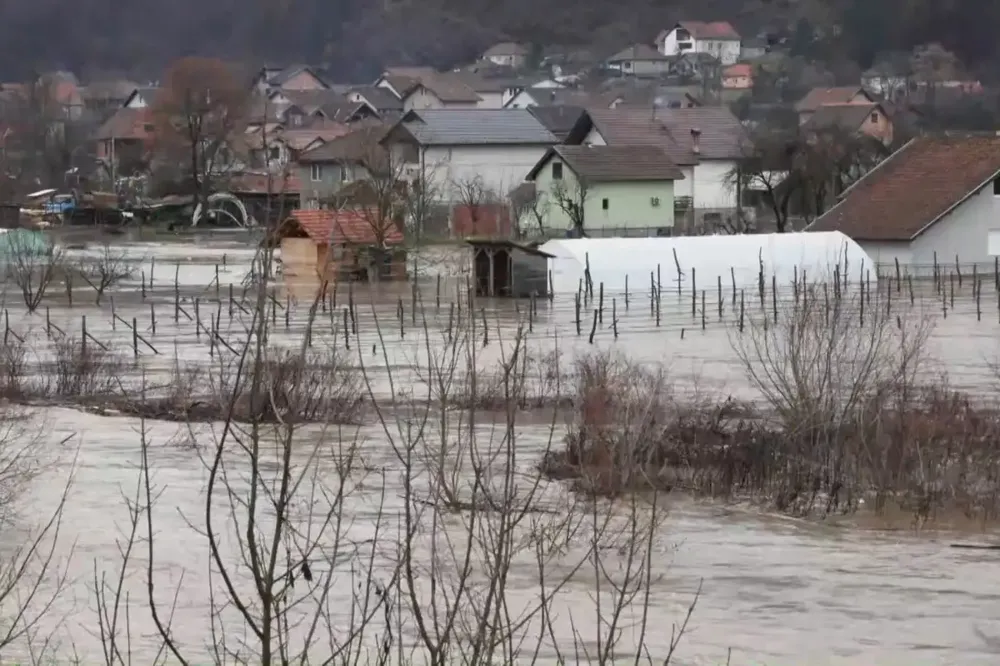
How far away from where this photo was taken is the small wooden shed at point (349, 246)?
134 ft

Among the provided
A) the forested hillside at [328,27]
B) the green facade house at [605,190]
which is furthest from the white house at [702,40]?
the green facade house at [605,190]

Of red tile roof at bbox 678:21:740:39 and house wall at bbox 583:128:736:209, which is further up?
red tile roof at bbox 678:21:740:39

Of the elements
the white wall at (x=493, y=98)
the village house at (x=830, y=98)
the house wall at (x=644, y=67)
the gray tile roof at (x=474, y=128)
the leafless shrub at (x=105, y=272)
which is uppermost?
the house wall at (x=644, y=67)

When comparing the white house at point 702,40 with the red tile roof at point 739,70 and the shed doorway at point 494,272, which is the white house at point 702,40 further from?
the shed doorway at point 494,272

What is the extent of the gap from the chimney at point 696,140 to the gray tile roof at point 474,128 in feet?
15.8

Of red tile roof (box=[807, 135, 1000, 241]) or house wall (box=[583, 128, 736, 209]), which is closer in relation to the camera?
red tile roof (box=[807, 135, 1000, 241])

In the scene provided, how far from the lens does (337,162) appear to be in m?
60.1

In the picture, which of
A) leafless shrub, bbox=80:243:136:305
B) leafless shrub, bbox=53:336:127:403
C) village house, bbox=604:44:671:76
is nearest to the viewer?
leafless shrub, bbox=53:336:127:403

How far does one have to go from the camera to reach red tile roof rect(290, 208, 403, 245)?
41.2 m

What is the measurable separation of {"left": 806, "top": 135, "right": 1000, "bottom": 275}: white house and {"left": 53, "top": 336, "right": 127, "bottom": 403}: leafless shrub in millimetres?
22052

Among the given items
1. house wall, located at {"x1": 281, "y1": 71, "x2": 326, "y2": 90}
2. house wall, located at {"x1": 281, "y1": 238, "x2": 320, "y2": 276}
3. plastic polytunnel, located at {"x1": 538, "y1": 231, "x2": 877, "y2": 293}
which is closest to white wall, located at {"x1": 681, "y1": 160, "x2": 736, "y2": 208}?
house wall, located at {"x1": 281, "y1": 238, "x2": 320, "y2": 276}

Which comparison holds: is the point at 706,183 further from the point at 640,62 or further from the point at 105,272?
the point at 640,62

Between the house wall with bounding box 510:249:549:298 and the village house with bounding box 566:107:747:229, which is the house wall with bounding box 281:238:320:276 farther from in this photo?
the village house with bounding box 566:107:747:229

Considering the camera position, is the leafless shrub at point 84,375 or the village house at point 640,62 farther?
the village house at point 640,62
